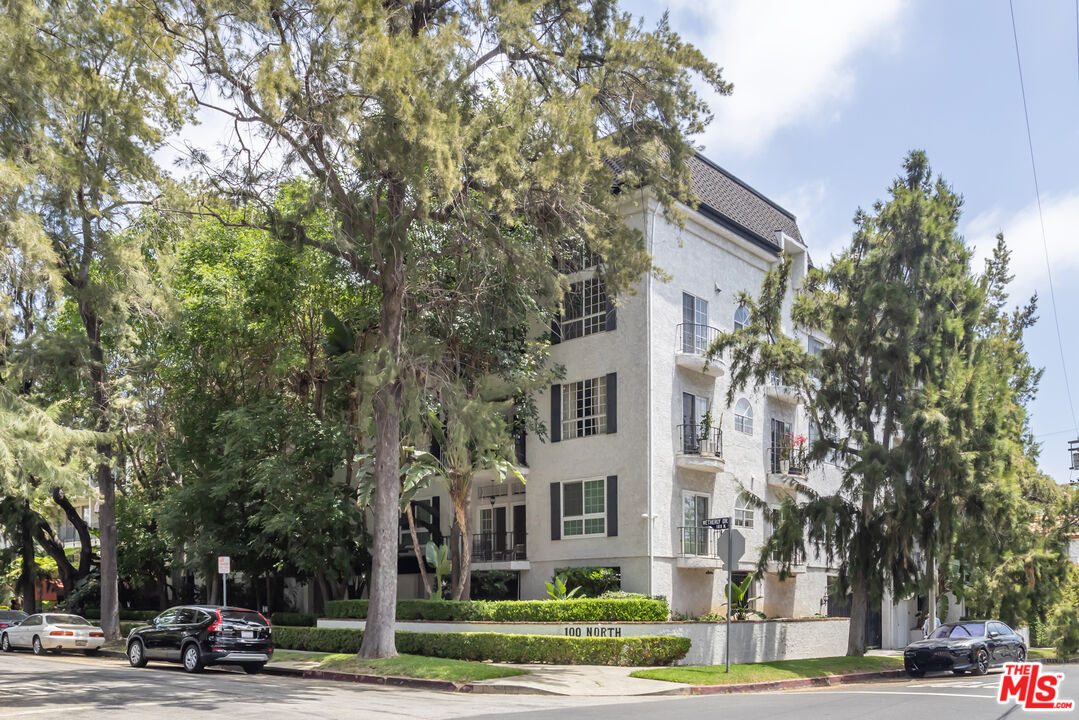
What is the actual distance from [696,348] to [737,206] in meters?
5.90

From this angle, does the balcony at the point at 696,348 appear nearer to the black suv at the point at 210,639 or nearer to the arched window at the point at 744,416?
the arched window at the point at 744,416

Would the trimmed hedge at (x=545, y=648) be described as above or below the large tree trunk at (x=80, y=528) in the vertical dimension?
below

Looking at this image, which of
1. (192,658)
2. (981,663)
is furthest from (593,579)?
(192,658)

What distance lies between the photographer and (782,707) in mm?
13938

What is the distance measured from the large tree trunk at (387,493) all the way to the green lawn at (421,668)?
0.60 meters

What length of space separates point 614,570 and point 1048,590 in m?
13.3

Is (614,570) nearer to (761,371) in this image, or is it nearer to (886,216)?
(761,371)

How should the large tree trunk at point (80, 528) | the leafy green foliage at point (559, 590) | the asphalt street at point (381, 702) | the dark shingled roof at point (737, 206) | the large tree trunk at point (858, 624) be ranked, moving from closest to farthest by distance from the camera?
the asphalt street at point (381, 702) → the leafy green foliage at point (559, 590) → the large tree trunk at point (858, 624) → the dark shingled roof at point (737, 206) → the large tree trunk at point (80, 528)

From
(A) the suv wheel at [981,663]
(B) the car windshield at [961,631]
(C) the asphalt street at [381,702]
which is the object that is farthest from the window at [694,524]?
(C) the asphalt street at [381,702]

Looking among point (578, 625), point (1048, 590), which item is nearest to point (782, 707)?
point (578, 625)

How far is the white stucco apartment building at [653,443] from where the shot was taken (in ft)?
88.7

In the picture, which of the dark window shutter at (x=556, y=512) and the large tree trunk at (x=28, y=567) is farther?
the large tree trunk at (x=28, y=567)

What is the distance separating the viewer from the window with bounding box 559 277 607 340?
1134 inches

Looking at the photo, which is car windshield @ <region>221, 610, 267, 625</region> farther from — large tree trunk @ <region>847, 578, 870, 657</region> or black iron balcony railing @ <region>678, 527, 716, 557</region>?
large tree trunk @ <region>847, 578, 870, 657</region>
